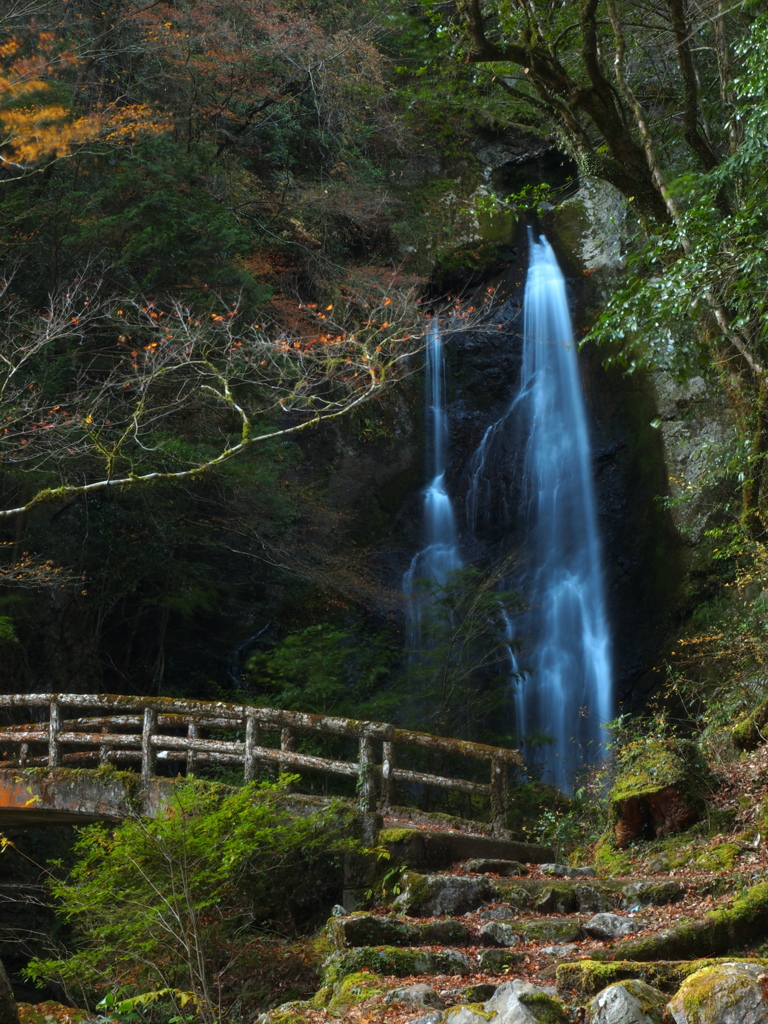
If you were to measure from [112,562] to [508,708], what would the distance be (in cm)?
755

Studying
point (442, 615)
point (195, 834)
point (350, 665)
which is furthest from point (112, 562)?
point (195, 834)

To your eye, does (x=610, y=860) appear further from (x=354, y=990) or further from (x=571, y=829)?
(x=354, y=990)

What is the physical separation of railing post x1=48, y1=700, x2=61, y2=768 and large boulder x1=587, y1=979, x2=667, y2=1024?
750 cm

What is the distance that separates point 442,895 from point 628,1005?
108 inches

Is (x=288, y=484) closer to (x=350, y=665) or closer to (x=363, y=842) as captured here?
(x=350, y=665)

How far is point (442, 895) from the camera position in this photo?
20.4 ft

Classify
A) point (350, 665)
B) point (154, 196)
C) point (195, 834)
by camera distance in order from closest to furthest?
1. point (195, 834)
2. point (154, 196)
3. point (350, 665)

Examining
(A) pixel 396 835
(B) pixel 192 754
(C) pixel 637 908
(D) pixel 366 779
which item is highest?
(B) pixel 192 754

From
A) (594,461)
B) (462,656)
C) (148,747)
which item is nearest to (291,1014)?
(148,747)

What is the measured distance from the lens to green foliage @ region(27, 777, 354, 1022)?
18.6ft

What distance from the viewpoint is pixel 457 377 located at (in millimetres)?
20359

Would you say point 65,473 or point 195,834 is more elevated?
point 65,473

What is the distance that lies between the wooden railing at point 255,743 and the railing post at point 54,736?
1 centimetres

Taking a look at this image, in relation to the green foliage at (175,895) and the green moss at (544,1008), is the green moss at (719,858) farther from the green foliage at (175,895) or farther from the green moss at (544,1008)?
the green foliage at (175,895)
